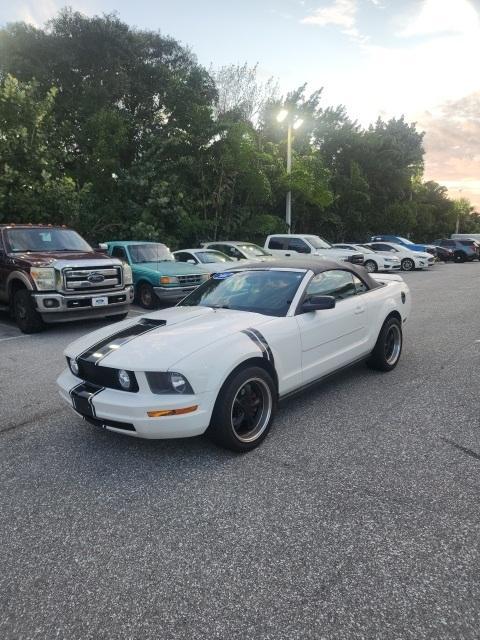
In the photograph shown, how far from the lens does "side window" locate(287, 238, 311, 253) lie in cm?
1875

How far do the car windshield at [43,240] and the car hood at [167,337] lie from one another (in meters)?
5.47

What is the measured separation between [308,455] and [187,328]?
1.38 metres

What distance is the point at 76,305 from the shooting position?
7.98 meters

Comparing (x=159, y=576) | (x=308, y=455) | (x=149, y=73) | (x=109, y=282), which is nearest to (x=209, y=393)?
(x=308, y=455)

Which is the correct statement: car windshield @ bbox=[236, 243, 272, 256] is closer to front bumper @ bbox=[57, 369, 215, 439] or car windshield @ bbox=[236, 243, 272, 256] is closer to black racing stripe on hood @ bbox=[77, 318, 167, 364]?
black racing stripe on hood @ bbox=[77, 318, 167, 364]

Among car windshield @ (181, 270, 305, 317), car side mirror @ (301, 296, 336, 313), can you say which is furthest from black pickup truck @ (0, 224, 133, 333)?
car side mirror @ (301, 296, 336, 313)

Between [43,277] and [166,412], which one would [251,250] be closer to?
[43,277]

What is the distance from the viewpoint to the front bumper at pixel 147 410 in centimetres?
316

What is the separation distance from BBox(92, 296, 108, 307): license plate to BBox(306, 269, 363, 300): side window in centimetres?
485

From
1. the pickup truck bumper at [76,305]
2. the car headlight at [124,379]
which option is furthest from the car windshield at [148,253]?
the car headlight at [124,379]

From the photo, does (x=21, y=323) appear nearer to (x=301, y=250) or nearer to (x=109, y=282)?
(x=109, y=282)


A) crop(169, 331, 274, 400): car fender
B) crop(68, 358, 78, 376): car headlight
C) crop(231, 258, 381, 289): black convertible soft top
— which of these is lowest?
crop(68, 358, 78, 376): car headlight

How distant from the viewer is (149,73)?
25.5 metres

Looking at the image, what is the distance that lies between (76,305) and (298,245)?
12425mm
